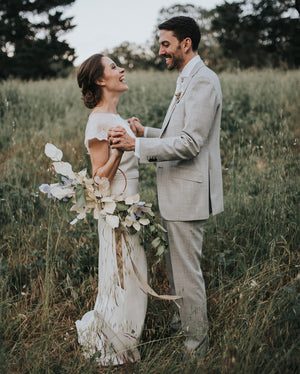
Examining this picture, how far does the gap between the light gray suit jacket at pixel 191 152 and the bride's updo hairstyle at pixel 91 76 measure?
609mm

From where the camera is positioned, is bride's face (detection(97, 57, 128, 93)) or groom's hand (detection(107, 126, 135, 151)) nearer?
groom's hand (detection(107, 126, 135, 151))

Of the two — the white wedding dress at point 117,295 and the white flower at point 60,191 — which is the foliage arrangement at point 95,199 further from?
the white wedding dress at point 117,295

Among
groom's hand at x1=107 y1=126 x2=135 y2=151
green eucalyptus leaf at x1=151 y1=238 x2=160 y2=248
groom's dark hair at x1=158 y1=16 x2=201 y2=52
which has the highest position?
groom's dark hair at x1=158 y1=16 x2=201 y2=52

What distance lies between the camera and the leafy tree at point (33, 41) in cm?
2516

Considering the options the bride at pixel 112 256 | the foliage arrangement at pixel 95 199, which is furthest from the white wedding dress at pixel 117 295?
the foliage arrangement at pixel 95 199

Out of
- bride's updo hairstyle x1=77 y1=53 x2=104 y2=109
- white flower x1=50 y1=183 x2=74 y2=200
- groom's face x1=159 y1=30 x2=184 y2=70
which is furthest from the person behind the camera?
bride's updo hairstyle x1=77 y1=53 x2=104 y2=109

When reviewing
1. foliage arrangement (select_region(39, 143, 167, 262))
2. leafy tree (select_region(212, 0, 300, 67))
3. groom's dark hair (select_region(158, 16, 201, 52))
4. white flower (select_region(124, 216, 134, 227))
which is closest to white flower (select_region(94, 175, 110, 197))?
foliage arrangement (select_region(39, 143, 167, 262))

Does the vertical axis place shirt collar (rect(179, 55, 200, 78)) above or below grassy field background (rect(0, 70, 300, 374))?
above

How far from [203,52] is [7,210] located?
28322 millimetres

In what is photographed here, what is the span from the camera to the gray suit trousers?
254 cm

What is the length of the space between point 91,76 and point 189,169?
1019mm

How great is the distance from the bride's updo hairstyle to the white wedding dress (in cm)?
20

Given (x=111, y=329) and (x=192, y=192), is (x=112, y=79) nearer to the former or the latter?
(x=192, y=192)

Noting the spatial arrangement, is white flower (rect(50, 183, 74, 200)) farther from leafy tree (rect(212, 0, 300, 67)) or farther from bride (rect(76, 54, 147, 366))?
leafy tree (rect(212, 0, 300, 67))
